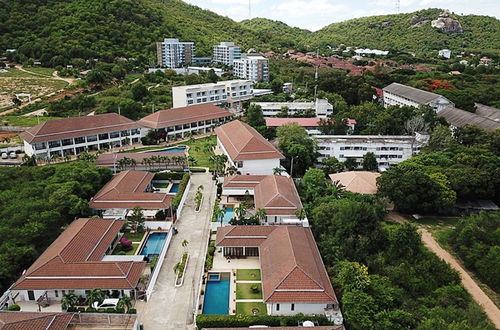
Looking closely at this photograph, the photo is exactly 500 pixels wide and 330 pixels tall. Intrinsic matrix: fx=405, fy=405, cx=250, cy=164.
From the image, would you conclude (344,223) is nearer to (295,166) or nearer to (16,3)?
(295,166)

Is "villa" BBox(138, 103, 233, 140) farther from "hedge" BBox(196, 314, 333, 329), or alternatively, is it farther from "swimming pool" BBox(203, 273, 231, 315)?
"hedge" BBox(196, 314, 333, 329)

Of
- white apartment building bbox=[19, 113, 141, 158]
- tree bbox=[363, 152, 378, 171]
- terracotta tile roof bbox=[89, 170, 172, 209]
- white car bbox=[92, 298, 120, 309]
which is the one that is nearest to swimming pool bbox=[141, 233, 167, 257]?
terracotta tile roof bbox=[89, 170, 172, 209]

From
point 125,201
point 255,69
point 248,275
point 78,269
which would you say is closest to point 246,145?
point 125,201

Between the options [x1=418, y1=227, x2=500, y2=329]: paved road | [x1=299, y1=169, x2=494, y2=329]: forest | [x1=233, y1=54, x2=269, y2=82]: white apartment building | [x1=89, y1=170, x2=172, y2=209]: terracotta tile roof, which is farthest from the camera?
[x1=233, y1=54, x2=269, y2=82]: white apartment building

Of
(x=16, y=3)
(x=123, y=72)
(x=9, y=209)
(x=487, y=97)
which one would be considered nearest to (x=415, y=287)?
(x=9, y=209)

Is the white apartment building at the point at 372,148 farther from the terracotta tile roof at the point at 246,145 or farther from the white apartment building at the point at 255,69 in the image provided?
the white apartment building at the point at 255,69

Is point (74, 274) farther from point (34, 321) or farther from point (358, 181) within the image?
point (358, 181)
